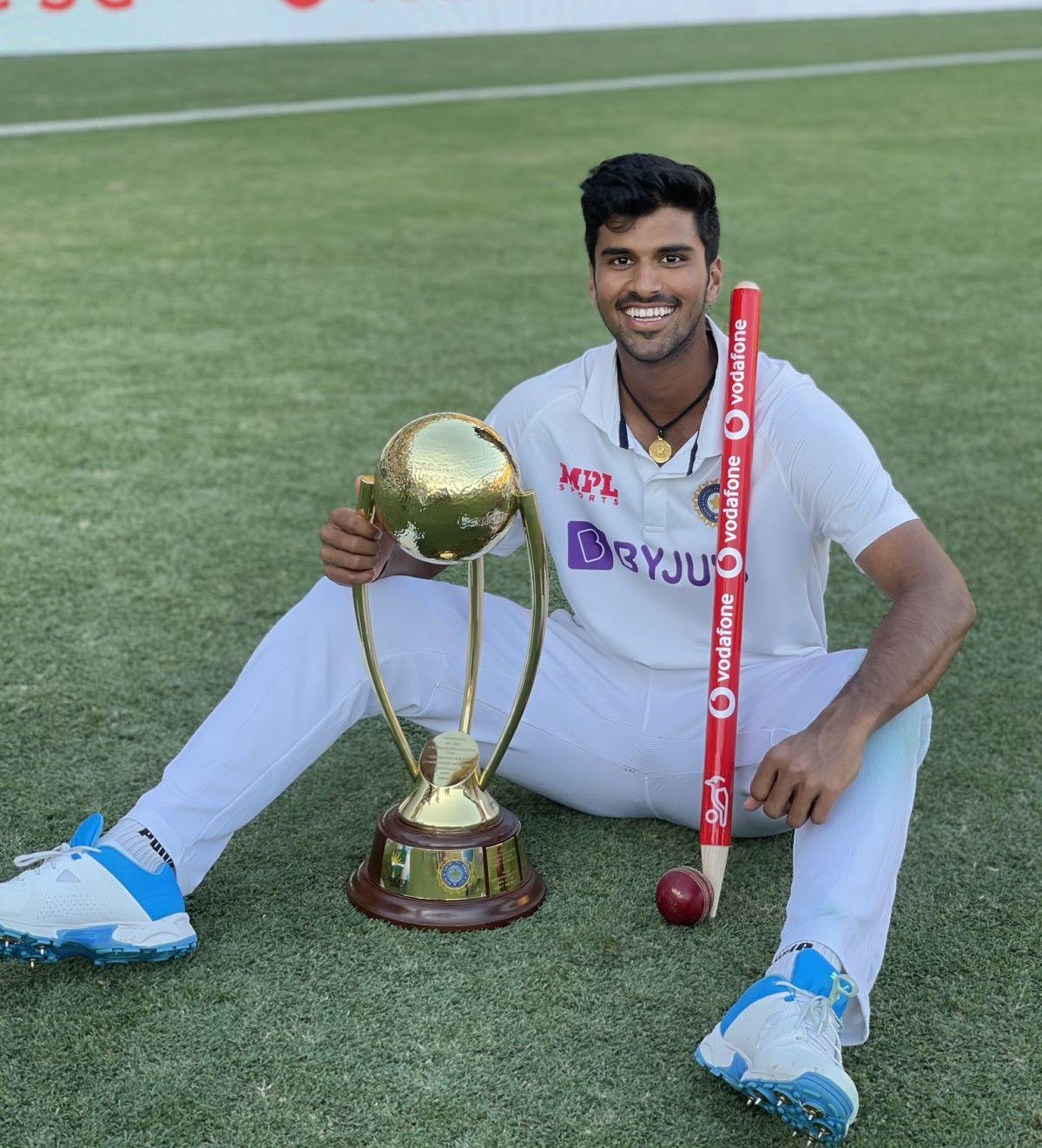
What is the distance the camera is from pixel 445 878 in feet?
7.82

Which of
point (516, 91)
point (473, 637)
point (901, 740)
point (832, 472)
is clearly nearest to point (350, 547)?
point (473, 637)

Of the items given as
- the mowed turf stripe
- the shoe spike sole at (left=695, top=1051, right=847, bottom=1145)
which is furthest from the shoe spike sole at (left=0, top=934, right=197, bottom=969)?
the mowed turf stripe

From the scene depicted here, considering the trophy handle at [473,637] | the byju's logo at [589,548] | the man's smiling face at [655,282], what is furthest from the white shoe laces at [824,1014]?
the man's smiling face at [655,282]

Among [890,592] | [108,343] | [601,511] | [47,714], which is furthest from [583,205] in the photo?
[108,343]

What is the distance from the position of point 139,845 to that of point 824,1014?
3.29 ft

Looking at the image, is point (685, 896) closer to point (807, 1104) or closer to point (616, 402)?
point (807, 1104)

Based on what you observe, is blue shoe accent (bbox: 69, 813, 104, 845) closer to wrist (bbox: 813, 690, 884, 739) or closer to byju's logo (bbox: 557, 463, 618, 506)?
byju's logo (bbox: 557, 463, 618, 506)

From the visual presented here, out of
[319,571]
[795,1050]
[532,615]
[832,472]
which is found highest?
[832,472]

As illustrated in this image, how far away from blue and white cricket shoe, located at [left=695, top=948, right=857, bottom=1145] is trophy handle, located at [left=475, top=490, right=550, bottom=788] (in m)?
0.60

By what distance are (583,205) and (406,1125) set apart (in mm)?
1411

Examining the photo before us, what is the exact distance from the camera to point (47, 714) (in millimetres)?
3158

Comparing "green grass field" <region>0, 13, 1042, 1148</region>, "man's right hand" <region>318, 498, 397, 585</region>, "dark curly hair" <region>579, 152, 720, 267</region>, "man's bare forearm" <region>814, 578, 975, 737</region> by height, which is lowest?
"green grass field" <region>0, 13, 1042, 1148</region>

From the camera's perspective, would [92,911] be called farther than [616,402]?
No

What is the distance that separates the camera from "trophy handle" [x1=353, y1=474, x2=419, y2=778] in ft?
7.61
